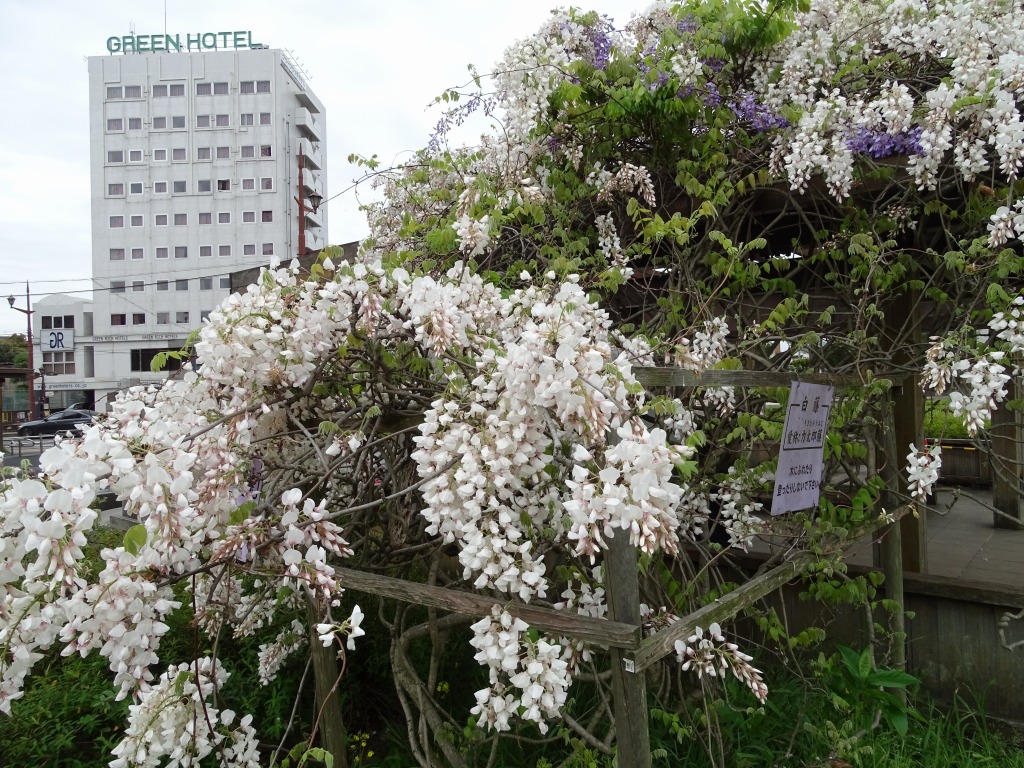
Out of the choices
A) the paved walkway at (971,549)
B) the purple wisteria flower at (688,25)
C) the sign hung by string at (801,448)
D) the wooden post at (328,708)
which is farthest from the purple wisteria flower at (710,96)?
the wooden post at (328,708)

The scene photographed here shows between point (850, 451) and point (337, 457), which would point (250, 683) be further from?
point (850, 451)

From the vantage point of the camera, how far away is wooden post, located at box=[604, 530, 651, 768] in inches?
58.1

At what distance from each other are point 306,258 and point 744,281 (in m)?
3.14

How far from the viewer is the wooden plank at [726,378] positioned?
5.66ft

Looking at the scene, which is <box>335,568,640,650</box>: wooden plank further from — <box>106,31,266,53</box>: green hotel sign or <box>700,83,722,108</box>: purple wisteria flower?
<box>106,31,266,53</box>: green hotel sign

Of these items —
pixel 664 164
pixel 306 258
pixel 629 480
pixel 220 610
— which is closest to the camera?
pixel 629 480

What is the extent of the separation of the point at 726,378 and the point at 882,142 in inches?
68.2

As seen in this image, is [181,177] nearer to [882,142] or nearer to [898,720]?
[882,142]

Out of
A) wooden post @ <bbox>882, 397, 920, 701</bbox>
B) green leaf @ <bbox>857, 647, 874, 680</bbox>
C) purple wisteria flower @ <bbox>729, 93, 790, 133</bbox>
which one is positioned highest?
purple wisteria flower @ <bbox>729, 93, 790, 133</bbox>

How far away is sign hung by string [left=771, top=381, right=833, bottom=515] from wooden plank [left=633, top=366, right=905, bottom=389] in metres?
0.06

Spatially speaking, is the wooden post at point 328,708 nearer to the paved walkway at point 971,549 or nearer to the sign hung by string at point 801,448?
the sign hung by string at point 801,448

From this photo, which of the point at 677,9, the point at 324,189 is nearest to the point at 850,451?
the point at 677,9

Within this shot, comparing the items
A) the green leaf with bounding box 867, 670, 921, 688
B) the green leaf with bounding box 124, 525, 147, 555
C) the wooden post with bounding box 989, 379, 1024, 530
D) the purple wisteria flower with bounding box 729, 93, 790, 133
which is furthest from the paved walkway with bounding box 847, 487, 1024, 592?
the green leaf with bounding box 124, 525, 147, 555

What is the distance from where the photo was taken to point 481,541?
1.49 meters
